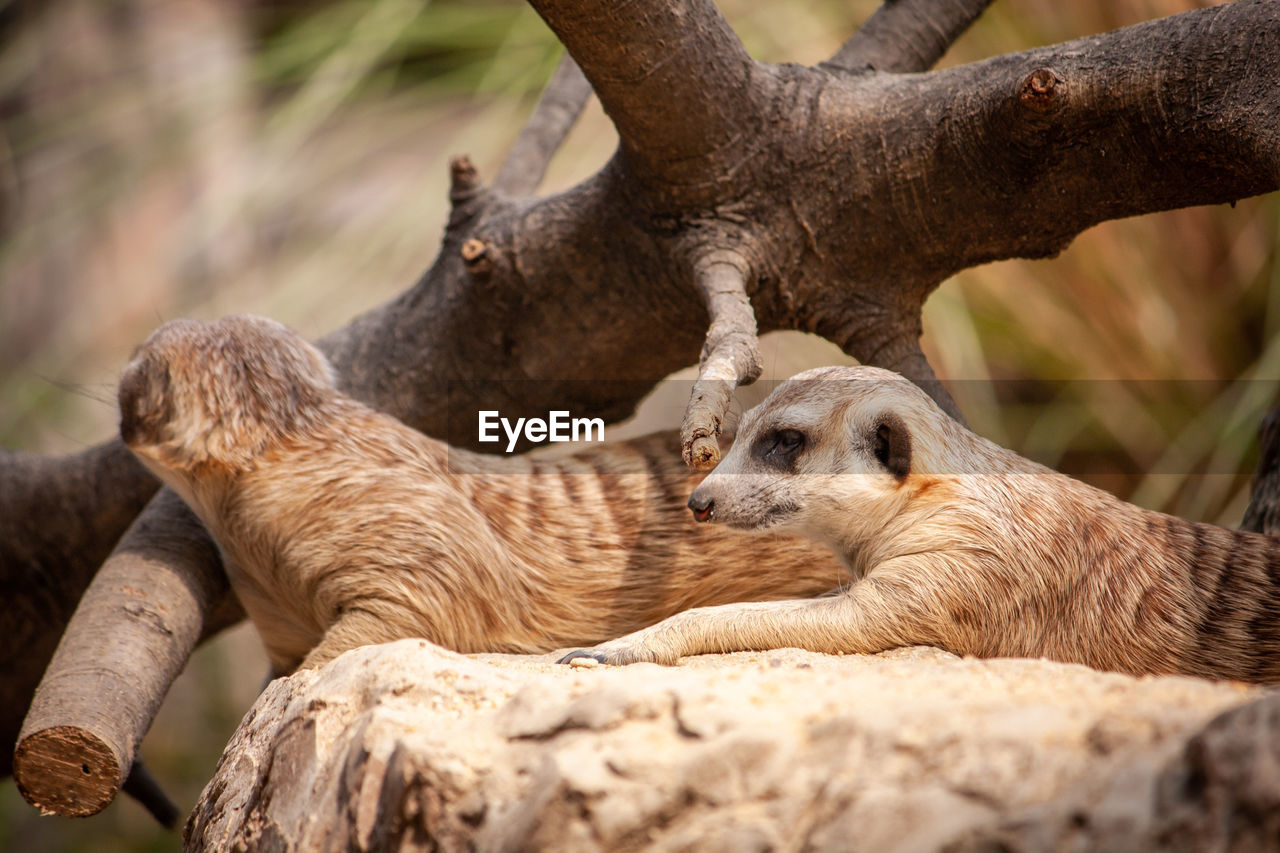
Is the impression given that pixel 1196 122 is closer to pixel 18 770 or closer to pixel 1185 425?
pixel 18 770

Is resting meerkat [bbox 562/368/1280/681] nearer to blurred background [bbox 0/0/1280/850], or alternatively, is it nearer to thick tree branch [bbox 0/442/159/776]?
thick tree branch [bbox 0/442/159/776]

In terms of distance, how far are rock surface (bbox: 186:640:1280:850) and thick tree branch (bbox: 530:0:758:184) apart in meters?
0.97

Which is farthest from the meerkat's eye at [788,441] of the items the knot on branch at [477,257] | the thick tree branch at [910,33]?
the thick tree branch at [910,33]

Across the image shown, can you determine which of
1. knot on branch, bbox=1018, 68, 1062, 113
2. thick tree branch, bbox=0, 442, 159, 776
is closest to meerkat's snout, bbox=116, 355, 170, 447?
thick tree branch, bbox=0, 442, 159, 776

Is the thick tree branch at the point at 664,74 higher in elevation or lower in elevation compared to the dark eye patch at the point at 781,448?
higher

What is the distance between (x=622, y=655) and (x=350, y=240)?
3.35m

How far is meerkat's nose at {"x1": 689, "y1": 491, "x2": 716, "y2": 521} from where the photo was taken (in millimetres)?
1558

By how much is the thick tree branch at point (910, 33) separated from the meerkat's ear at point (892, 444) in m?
1.10

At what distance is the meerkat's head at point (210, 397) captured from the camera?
1885 mm

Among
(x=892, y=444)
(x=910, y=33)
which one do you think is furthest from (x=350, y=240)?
(x=892, y=444)

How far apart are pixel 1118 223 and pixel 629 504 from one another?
2702 mm

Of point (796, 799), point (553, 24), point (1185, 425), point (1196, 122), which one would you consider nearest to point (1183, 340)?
point (1185, 425)

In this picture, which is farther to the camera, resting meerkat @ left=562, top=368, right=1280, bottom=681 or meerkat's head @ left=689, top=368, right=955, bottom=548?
meerkat's head @ left=689, top=368, right=955, bottom=548

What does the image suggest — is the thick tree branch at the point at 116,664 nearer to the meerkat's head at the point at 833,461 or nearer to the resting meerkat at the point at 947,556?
the resting meerkat at the point at 947,556
